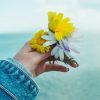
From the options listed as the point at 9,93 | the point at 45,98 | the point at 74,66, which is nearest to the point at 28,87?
the point at 9,93

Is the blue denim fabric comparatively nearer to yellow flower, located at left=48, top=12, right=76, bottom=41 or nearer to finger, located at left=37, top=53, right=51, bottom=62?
finger, located at left=37, top=53, right=51, bottom=62

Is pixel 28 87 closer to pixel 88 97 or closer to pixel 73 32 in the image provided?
pixel 73 32

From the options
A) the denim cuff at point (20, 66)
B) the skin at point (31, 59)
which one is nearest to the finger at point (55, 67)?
the skin at point (31, 59)

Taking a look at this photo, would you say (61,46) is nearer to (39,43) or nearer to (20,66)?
(39,43)

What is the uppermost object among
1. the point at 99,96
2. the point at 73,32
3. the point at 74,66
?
the point at 73,32

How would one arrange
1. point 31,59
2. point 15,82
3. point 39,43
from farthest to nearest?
point 39,43
point 31,59
point 15,82

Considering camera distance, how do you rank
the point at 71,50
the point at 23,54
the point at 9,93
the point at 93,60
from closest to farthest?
the point at 9,93
the point at 23,54
the point at 71,50
the point at 93,60

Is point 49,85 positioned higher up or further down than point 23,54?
further down

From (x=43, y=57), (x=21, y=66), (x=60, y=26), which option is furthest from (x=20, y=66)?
(x=60, y=26)
